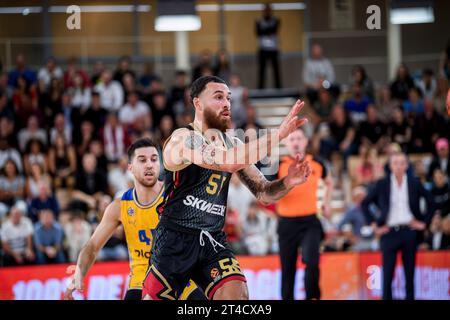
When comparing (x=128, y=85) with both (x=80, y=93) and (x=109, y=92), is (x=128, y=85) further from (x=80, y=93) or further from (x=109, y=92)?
(x=80, y=93)

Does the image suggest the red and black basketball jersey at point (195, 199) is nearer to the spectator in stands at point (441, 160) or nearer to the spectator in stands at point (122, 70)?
the spectator in stands at point (441, 160)

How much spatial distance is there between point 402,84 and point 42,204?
856 cm

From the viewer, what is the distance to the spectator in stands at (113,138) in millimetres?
17969

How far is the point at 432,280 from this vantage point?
14.4 m

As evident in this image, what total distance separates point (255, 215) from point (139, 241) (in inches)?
291

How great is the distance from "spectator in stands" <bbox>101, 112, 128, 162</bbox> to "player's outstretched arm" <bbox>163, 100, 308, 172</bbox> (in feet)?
36.1

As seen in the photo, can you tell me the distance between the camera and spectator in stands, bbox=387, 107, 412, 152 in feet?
60.8

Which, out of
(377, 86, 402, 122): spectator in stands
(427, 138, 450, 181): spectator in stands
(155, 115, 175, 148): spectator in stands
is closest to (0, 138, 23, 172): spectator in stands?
(155, 115, 175, 148): spectator in stands

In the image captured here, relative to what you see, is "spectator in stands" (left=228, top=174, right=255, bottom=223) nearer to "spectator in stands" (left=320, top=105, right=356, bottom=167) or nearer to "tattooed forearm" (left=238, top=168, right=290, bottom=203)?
"spectator in stands" (left=320, top=105, right=356, bottom=167)

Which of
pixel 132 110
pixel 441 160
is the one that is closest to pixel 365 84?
pixel 441 160

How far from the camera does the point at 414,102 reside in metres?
19.3

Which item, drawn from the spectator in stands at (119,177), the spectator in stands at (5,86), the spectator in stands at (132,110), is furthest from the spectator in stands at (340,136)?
the spectator in stands at (5,86)
